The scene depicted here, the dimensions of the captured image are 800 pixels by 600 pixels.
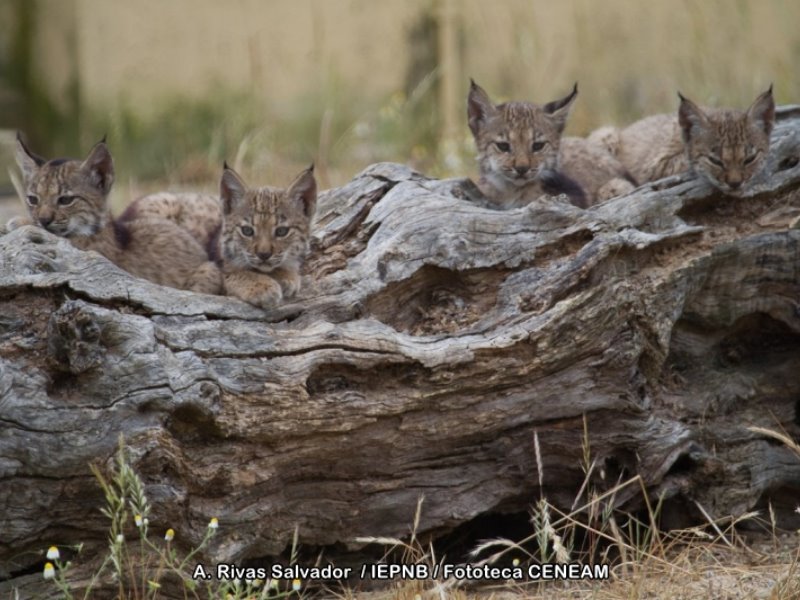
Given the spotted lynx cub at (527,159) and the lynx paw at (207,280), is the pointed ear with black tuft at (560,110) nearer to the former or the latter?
the spotted lynx cub at (527,159)

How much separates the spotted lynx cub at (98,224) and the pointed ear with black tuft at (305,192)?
0.50 meters

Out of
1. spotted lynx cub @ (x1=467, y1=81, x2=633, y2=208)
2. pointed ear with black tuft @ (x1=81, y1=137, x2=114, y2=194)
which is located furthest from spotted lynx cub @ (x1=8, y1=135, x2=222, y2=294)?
spotted lynx cub @ (x1=467, y1=81, x2=633, y2=208)

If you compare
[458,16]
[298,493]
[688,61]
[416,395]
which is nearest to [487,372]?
[416,395]

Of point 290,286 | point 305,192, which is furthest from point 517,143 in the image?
point 290,286

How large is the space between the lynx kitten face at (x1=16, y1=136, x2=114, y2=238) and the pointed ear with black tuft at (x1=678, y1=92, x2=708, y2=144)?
3110 millimetres

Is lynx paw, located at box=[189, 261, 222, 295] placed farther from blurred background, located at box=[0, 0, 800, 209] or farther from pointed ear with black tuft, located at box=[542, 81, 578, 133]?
blurred background, located at box=[0, 0, 800, 209]

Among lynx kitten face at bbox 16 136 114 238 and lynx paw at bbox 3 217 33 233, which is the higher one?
lynx kitten face at bbox 16 136 114 238

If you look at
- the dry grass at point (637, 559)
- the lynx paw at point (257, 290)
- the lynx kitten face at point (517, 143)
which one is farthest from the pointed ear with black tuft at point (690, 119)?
the lynx paw at point (257, 290)

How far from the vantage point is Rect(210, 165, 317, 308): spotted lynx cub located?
4.93 meters

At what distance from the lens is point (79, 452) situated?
401 centimetres

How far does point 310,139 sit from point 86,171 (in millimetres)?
6538

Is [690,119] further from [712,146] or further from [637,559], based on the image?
[637,559]

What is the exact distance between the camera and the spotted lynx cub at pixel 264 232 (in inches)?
194

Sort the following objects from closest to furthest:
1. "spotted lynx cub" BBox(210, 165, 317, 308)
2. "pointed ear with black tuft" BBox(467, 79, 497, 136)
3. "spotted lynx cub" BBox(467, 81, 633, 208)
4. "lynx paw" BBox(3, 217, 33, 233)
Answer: "spotted lynx cub" BBox(210, 165, 317, 308) → "lynx paw" BBox(3, 217, 33, 233) → "spotted lynx cub" BBox(467, 81, 633, 208) → "pointed ear with black tuft" BBox(467, 79, 497, 136)
